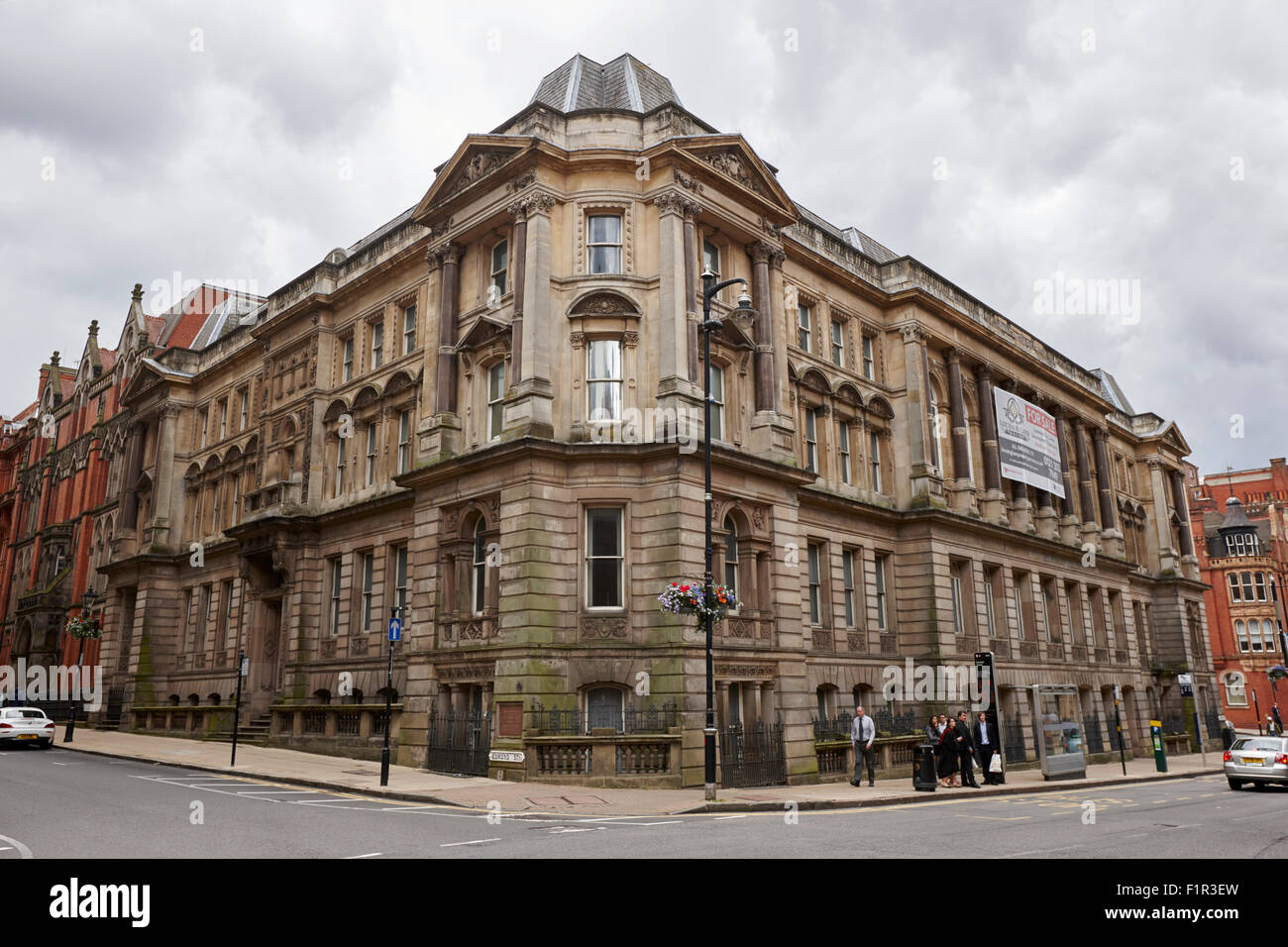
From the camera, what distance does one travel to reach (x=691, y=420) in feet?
81.0

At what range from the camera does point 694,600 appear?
19969 mm

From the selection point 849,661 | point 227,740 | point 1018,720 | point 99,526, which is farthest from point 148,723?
point 1018,720

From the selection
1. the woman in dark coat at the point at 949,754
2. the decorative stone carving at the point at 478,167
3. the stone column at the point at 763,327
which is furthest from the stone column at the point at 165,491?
the woman in dark coat at the point at 949,754

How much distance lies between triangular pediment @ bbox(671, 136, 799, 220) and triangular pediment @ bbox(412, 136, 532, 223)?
190 inches

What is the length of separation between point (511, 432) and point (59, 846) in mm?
15030

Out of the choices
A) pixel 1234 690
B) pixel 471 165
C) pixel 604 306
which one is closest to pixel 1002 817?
pixel 604 306

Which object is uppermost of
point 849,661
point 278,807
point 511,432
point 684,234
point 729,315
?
point 684,234

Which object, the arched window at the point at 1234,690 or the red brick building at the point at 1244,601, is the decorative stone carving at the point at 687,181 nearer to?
the red brick building at the point at 1244,601

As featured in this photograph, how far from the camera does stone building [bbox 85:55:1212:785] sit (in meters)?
24.0

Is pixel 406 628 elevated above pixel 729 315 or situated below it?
below

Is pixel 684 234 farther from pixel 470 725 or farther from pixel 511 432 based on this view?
pixel 470 725

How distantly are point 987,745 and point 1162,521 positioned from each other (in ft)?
120

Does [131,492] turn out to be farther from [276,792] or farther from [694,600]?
[694,600]

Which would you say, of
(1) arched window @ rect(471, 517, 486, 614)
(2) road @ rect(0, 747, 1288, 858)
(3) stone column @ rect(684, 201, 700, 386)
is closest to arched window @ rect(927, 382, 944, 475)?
(3) stone column @ rect(684, 201, 700, 386)
